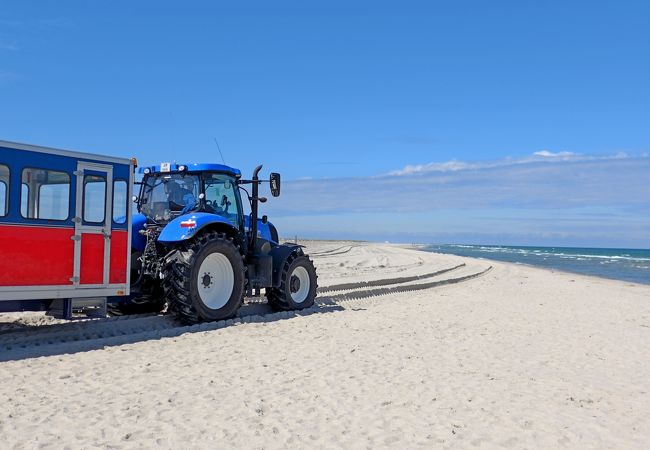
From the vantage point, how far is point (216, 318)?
28.9 feet

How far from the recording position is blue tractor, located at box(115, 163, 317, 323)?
8.48m

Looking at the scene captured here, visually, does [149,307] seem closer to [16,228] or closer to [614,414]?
[16,228]

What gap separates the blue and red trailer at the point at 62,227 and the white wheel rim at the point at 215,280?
46.5 inches

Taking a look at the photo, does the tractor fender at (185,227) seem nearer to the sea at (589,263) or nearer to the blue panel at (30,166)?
the blue panel at (30,166)

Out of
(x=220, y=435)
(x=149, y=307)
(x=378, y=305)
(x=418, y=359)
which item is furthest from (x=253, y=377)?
(x=378, y=305)

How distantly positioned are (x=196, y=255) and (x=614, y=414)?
5441 millimetres

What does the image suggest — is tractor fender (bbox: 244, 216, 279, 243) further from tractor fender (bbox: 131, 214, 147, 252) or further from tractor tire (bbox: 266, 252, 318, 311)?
tractor fender (bbox: 131, 214, 147, 252)

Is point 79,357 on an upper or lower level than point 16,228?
lower

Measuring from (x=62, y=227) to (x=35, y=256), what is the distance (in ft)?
1.54

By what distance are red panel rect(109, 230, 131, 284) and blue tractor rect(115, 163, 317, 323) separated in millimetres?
638

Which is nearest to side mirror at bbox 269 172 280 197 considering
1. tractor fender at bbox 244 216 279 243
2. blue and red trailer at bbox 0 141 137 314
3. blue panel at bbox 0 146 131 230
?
tractor fender at bbox 244 216 279 243

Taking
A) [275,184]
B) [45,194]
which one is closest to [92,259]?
[45,194]

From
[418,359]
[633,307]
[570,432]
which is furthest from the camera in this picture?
[633,307]

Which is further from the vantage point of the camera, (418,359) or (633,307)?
(633,307)
